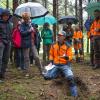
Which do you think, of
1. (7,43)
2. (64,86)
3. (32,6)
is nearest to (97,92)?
(64,86)

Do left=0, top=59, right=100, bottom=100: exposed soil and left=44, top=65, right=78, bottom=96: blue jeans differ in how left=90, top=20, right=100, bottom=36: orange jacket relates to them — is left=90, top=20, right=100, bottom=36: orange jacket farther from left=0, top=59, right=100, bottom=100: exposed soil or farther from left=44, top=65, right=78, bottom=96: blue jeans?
left=44, top=65, right=78, bottom=96: blue jeans

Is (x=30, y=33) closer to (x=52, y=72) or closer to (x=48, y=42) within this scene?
(x=52, y=72)

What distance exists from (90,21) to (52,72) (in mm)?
5055

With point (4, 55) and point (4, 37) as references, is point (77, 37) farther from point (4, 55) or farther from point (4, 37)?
point (4, 37)

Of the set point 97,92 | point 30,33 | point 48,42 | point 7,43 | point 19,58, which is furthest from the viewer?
point 48,42

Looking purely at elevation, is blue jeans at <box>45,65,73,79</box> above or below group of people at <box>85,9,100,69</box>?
below

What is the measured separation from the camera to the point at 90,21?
14.9 m

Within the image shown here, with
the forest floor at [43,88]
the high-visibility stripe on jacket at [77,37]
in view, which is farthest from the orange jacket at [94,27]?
the high-visibility stripe on jacket at [77,37]

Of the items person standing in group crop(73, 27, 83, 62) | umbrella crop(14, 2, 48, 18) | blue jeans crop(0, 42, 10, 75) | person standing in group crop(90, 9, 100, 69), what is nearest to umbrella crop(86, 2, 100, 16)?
person standing in group crop(90, 9, 100, 69)

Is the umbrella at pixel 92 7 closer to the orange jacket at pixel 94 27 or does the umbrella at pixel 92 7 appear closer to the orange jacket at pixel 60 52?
the orange jacket at pixel 94 27

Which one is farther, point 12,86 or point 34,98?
point 12,86

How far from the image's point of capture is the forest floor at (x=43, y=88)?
9.41 metres

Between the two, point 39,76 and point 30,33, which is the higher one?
point 30,33

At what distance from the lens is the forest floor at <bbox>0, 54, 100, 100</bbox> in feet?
30.9
